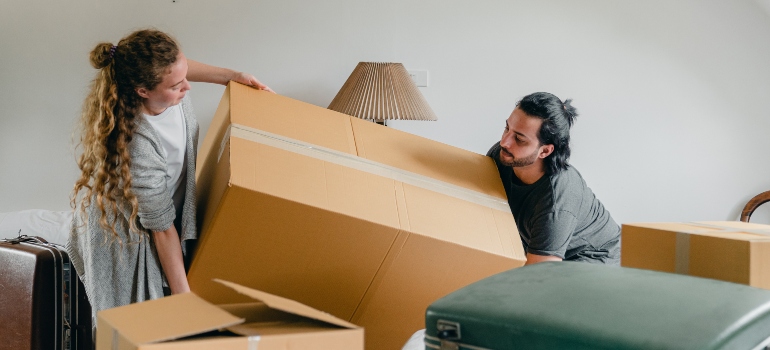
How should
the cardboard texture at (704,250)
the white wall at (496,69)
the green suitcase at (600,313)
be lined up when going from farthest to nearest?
the white wall at (496,69)
the cardboard texture at (704,250)
the green suitcase at (600,313)

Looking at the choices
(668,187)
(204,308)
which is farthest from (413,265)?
(668,187)

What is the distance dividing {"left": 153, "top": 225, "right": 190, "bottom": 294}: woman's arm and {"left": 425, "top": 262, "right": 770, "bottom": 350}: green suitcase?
0.64 metres

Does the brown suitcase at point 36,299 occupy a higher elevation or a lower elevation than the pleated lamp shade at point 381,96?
lower

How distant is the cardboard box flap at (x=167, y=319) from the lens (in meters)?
0.93

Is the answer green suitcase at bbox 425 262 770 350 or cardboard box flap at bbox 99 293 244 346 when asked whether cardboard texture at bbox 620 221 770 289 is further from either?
cardboard box flap at bbox 99 293 244 346

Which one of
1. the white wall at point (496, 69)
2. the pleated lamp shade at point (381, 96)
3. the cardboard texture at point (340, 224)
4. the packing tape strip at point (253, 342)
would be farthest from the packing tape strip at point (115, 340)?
the white wall at point (496, 69)

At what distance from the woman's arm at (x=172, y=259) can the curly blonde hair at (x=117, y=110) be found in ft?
0.22

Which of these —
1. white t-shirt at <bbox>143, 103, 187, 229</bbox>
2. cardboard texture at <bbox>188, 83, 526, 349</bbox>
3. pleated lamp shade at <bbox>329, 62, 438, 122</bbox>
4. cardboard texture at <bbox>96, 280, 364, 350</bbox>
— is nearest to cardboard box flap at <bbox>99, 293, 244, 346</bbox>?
cardboard texture at <bbox>96, 280, 364, 350</bbox>

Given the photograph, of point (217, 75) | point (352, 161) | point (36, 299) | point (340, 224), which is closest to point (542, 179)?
point (352, 161)

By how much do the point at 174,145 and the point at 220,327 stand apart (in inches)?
30.2

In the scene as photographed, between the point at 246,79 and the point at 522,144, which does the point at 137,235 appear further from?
the point at 522,144

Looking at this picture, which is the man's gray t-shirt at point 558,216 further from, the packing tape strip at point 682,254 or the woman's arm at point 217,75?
the woman's arm at point 217,75

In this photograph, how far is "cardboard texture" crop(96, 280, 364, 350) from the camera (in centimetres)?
93

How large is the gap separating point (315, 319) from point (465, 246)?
0.49 m
